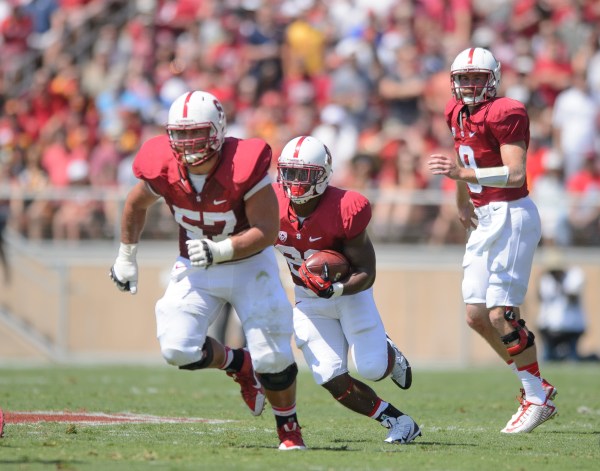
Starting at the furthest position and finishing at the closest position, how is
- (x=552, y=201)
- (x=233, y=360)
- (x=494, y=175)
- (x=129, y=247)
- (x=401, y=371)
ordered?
(x=552, y=201), (x=494, y=175), (x=401, y=371), (x=233, y=360), (x=129, y=247)

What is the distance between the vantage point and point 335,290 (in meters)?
6.08

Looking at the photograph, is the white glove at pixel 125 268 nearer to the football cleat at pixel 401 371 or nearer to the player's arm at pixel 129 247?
the player's arm at pixel 129 247

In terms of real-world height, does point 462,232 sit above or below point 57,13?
below

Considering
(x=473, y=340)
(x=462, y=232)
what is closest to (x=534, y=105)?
(x=462, y=232)

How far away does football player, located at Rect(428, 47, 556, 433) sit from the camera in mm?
6832

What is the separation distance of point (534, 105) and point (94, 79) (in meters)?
6.02

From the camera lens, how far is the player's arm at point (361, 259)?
6.18 metres

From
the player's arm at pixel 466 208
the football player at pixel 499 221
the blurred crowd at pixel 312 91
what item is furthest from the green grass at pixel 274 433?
the blurred crowd at pixel 312 91

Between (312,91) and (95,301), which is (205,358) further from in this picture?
(312,91)

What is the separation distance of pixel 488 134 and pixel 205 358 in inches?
87.0

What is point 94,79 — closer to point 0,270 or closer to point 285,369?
point 0,270

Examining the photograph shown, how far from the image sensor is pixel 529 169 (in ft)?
43.4

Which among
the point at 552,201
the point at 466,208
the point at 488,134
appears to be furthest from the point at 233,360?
the point at 552,201

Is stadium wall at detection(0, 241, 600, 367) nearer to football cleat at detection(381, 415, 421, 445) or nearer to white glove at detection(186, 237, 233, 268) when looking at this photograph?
football cleat at detection(381, 415, 421, 445)
